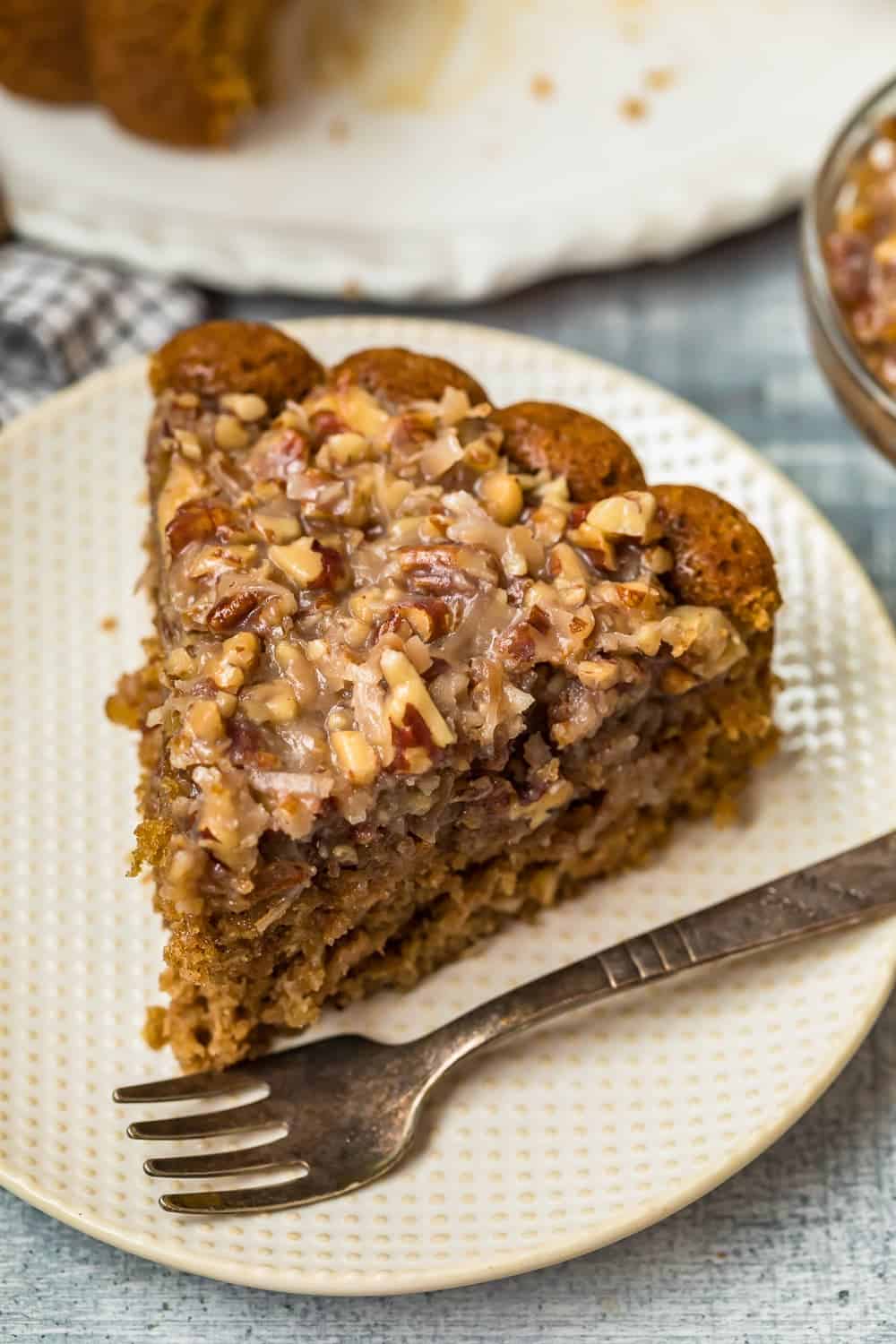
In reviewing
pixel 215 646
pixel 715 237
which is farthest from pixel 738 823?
pixel 715 237

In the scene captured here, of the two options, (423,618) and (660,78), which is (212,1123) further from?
(660,78)

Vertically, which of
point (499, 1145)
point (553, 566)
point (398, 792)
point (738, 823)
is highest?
point (553, 566)

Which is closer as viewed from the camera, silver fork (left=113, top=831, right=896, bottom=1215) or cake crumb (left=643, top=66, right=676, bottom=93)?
silver fork (left=113, top=831, right=896, bottom=1215)

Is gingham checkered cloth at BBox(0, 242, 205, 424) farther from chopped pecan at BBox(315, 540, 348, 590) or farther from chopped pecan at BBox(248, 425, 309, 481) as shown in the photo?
chopped pecan at BBox(315, 540, 348, 590)

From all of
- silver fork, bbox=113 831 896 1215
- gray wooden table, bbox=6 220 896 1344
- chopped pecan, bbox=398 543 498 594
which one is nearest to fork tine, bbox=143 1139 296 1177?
silver fork, bbox=113 831 896 1215

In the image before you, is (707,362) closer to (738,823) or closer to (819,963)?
(738,823)

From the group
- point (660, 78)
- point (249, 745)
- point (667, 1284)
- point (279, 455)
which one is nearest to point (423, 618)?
point (249, 745)

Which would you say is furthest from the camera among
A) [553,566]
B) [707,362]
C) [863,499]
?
[707,362]
